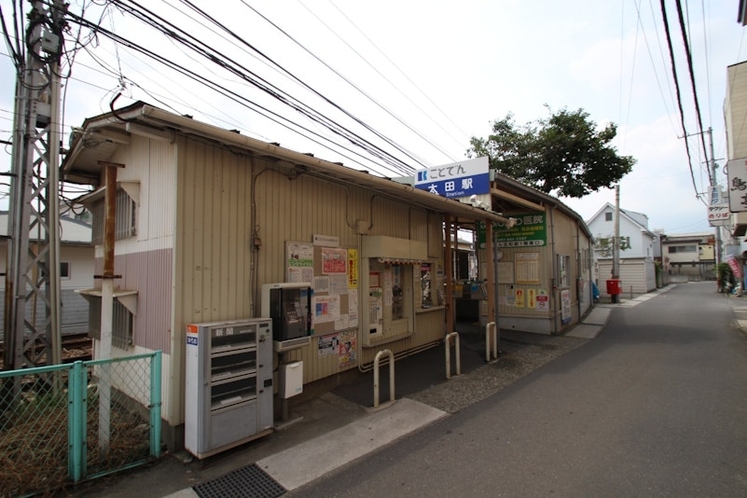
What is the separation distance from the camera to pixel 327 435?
429 cm

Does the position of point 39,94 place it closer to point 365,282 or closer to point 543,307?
point 365,282

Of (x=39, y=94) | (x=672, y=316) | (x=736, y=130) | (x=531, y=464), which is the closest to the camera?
(x=531, y=464)

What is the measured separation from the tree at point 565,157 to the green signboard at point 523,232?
27.3 feet

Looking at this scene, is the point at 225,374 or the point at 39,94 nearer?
the point at 225,374

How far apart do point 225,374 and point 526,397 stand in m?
4.37

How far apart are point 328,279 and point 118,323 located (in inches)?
121

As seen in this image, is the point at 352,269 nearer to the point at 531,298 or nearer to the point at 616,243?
the point at 531,298

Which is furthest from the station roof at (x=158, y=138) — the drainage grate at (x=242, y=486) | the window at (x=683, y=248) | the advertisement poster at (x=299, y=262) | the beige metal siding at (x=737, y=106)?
the window at (x=683, y=248)

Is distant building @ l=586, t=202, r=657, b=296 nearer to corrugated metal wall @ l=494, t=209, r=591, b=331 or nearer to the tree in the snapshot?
the tree

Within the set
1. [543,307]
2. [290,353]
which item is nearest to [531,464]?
[290,353]

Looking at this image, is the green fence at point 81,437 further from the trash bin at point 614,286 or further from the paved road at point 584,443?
the trash bin at point 614,286

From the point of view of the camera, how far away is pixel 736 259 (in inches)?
917

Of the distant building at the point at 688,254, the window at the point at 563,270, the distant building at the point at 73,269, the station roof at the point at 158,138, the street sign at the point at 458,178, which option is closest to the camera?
the station roof at the point at 158,138

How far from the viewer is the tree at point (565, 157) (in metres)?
17.2
